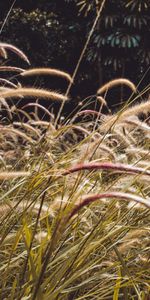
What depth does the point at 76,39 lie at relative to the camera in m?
9.44

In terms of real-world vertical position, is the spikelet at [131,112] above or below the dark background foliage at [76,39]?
below

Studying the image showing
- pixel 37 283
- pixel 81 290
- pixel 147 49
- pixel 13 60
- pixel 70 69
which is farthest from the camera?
pixel 70 69

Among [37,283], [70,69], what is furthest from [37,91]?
[70,69]

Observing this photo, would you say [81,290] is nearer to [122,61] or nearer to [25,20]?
[122,61]

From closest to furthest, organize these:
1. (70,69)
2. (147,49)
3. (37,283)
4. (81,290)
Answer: (37,283) → (81,290) → (147,49) → (70,69)

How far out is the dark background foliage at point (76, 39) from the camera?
869 centimetres

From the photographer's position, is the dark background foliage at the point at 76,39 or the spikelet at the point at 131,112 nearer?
the spikelet at the point at 131,112

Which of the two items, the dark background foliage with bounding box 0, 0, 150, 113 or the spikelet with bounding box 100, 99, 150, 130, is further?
the dark background foliage with bounding box 0, 0, 150, 113

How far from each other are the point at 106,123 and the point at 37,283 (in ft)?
2.51

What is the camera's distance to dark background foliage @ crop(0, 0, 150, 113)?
28.5 feet

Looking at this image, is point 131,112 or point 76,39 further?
point 76,39

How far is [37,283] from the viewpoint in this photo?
1.17 m

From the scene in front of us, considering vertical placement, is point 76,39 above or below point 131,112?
above

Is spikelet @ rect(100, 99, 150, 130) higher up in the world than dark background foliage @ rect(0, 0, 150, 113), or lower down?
lower down
